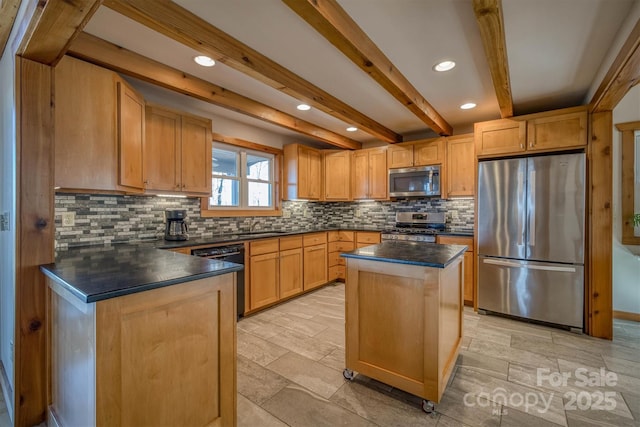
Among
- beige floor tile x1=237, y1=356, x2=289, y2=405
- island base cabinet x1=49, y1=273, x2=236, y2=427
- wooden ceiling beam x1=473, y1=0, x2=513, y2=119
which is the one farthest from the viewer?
beige floor tile x1=237, y1=356, x2=289, y2=405

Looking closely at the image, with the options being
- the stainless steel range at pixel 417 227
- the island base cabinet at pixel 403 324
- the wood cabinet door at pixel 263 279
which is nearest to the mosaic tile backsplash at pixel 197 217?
the stainless steel range at pixel 417 227

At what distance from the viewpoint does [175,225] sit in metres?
3.05

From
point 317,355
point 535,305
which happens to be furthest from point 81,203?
point 535,305

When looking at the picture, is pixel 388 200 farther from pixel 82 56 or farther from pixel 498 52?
pixel 82 56

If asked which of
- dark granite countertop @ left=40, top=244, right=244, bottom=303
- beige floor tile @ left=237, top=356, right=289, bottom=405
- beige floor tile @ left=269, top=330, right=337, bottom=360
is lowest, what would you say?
beige floor tile @ left=237, top=356, right=289, bottom=405

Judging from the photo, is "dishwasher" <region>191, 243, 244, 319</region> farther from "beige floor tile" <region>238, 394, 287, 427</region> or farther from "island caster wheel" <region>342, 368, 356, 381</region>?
"island caster wheel" <region>342, 368, 356, 381</region>

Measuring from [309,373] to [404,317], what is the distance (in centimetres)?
87

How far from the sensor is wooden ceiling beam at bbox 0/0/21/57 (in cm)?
155

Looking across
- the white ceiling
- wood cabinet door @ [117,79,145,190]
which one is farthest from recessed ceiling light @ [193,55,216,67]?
wood cabinet door @ [117,79,145,190]

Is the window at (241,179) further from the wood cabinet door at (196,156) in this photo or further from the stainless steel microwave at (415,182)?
the stainless steel microwave at (415,182)

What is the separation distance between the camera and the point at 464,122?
399 cm

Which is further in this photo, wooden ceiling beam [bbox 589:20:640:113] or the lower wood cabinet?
the lower wood cabinet

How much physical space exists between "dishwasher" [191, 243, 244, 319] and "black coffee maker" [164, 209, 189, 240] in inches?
13.9

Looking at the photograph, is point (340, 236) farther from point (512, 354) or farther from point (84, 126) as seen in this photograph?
point (84, 126)
